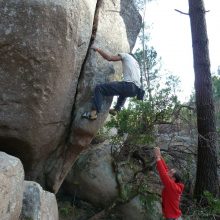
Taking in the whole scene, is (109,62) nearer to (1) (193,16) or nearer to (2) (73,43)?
(2) (73,43)

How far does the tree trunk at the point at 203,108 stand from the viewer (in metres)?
9.83

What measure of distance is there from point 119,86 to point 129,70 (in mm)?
393

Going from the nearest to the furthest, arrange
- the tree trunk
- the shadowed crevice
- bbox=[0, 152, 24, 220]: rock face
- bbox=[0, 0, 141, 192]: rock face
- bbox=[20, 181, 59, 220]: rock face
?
1. bbox=[0, 152, 24, 220]: rock face
2. bbox=[20, 181, 59, 220]: rock face
3. bbox=[0, 0, 141, 192]: rock face
4. the shadowed crevice
5. the tree trunk

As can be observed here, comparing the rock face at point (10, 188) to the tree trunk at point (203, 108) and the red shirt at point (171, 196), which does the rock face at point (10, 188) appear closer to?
the red shirt at point (171, 196)

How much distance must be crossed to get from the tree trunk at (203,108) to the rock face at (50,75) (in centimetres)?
288

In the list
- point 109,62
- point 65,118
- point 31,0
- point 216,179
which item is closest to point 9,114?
point 65,118

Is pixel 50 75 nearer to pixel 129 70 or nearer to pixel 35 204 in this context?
pixel 129 70

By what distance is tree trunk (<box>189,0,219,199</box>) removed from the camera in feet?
32.2

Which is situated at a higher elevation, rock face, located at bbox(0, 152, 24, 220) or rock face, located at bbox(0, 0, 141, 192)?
rock face, located at bbox(0, 0, 141, 192)

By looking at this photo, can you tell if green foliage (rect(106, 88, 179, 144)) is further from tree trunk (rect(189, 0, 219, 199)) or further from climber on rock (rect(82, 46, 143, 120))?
climber on rock (rect(82, 46, 143, 120))

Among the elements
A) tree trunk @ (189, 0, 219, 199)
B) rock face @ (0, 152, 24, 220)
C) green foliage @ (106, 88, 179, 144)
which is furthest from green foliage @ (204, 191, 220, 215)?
rock face @ (0, 152, 24, 220)

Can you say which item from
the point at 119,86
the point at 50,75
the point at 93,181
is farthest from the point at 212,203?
the point at 50,75

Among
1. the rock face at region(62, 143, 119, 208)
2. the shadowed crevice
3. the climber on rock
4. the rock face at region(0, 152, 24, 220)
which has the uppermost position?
the climber on rock

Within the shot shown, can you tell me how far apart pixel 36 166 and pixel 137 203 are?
2.93 meters
